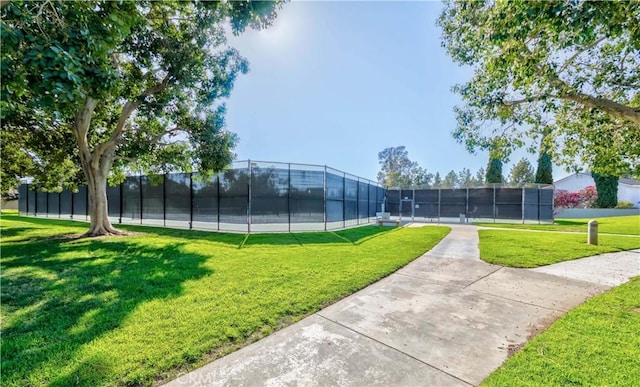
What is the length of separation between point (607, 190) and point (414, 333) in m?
32.1

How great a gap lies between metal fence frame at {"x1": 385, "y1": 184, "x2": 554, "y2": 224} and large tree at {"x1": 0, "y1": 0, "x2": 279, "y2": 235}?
14382mm

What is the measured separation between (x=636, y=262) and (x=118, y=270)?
34.5 feet

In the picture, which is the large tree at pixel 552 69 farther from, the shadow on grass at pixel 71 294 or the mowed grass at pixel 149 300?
the shadow on grass at pixel 71 294

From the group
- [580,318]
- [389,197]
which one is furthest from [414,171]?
[580,318]

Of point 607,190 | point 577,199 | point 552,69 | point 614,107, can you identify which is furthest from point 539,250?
point 577,199

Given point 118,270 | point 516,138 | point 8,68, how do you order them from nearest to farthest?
1. point 8,68
2. point 118,270
3. point 516,138

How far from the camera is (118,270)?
4566 millimetres

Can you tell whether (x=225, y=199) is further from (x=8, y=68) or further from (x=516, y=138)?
(x=516, y=138)

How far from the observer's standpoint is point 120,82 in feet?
12.1

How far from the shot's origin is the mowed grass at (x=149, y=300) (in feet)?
6.89

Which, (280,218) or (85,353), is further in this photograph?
(280,218)

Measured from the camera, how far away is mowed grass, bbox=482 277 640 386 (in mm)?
1908

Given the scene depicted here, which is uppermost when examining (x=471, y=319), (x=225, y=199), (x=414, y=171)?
(x=414, y=171)

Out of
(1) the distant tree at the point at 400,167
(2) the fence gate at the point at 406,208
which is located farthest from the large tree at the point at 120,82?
(1) the distant tree at the point at 400,167
